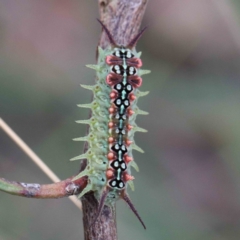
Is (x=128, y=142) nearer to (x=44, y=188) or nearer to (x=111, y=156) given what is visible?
(x=111, y=156)

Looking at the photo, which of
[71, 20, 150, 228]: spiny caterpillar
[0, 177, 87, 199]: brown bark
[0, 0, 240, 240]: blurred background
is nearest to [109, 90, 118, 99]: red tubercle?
[71, 20, 150, 228]: spiny caterpillar

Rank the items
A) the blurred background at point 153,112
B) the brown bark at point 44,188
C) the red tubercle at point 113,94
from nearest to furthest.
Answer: the brown bark at point 44,188 → the red tubercle at point 113,94 → the blurred background at point 153,112

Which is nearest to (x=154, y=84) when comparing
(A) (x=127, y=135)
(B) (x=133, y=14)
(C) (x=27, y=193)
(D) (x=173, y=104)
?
(D) (x=173, y=104)

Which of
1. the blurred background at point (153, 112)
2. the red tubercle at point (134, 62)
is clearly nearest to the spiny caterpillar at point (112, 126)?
the red tubercle at point (134, 62)

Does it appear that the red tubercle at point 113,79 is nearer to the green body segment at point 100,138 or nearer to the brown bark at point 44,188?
the green body segment at point 100,138

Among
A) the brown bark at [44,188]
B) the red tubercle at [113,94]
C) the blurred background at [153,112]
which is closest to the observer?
the brown bark at [44,188]

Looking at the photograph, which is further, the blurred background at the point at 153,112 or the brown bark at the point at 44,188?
the blurred background at the point at 153,112

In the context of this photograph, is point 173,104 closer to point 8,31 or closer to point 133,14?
point 8,31

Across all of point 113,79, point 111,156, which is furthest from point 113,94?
point 111,156
